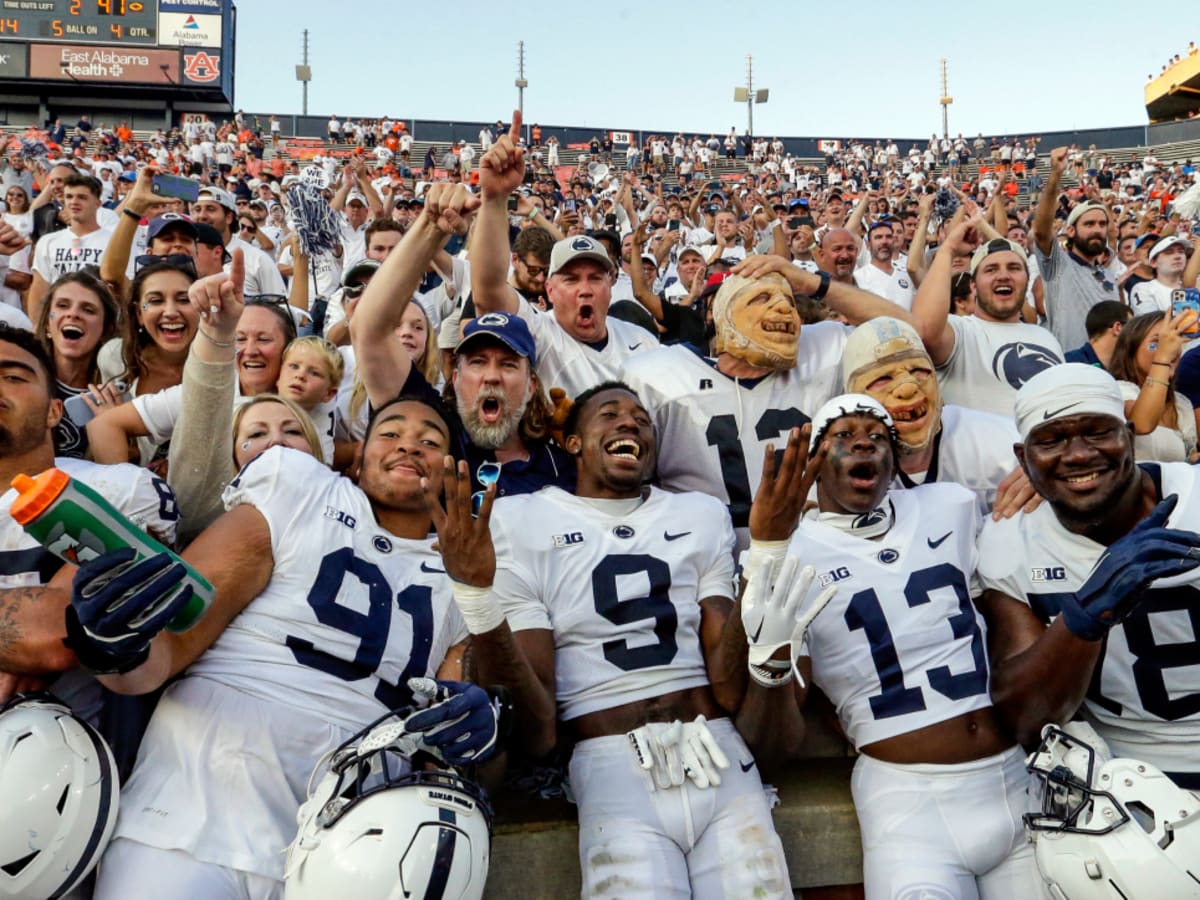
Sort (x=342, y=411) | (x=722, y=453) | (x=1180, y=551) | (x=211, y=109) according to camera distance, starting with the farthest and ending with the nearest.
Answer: (x=211, y=109), (x=342, y=411), (x=722, y=453), (x=1180, y=551)

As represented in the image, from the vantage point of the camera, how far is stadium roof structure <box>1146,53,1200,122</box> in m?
40.3

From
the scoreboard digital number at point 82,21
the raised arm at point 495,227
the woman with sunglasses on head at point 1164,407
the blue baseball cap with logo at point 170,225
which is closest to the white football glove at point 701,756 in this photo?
the raised arm at point 495,227

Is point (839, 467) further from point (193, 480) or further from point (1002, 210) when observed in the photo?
point (1002, 210)

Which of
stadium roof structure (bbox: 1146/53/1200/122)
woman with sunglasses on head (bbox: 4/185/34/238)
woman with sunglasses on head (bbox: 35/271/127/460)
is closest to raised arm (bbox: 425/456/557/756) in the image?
woman with sunglasses on head (bbox: 35/271/127/460)

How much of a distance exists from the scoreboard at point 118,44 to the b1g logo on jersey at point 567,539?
116 ft

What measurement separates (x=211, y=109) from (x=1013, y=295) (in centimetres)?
3588

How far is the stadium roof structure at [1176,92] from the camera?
132ft

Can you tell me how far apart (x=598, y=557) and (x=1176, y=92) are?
48.7 metres

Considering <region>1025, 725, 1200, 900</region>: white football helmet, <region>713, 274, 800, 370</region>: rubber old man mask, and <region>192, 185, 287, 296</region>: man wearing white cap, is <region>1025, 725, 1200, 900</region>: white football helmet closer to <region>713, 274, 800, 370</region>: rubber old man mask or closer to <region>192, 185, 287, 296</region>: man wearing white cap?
<region>713, 274, 800, 370</region>: rubber old man mask

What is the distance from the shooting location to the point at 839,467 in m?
3.33

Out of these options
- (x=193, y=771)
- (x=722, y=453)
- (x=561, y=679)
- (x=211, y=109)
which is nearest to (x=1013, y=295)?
(x=722, y=453)

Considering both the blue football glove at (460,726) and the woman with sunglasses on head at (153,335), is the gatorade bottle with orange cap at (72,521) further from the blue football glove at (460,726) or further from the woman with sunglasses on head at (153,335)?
the woman with sunglasses on head at (153,335)

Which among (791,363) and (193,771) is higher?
(791,363)

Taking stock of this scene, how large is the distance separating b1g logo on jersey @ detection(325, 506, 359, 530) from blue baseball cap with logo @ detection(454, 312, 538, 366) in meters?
1.06
